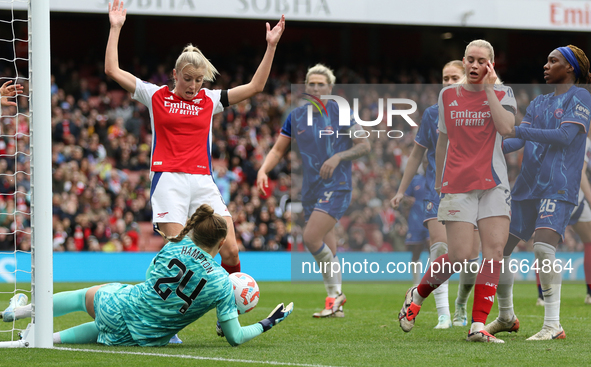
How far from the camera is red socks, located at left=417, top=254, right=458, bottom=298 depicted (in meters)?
5.92

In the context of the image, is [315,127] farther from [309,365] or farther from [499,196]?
[309,365]

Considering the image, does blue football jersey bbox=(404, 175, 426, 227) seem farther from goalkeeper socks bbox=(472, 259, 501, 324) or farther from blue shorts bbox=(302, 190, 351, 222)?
goalkeeper socks bbox=(472, 259, 501, 324)

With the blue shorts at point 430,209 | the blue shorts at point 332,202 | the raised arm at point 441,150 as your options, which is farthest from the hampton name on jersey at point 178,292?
the blue shorts at point 332,202

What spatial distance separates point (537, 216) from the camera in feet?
20.3

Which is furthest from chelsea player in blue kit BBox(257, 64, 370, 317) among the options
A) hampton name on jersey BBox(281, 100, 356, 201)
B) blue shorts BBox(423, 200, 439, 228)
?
blue shorts BBox(423, 200, 439, 228)

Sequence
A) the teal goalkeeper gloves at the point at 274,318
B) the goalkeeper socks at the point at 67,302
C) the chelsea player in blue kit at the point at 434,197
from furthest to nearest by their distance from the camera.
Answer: the chelsea player in blue kit at the point at 434,197 < the goalkeeper socks at the point at 67,302 < the teal goalkeeper gloves at the point at 274,318

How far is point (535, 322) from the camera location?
24.5 feet

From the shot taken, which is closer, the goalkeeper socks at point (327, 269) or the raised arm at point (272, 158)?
the raised arm at point (272, 158)

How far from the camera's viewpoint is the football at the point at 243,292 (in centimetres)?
540

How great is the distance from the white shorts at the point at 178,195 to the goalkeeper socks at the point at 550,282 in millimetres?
2414

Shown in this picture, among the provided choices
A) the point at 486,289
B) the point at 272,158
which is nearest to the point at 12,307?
the point at 272,158

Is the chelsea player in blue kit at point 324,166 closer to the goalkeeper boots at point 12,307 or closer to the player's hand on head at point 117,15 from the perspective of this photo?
the player's hand on head at point 117,15

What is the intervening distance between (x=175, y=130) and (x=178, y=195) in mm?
482

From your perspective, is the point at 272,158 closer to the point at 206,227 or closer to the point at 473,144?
the point at 473,144
